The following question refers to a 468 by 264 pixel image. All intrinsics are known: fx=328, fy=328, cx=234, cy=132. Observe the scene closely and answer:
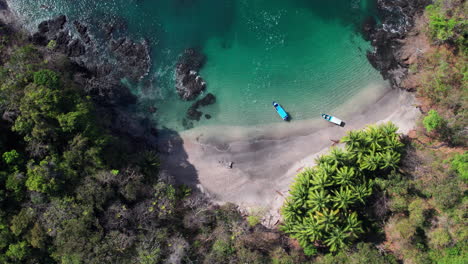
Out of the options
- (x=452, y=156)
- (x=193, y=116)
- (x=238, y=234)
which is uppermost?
(x=193, y=116)

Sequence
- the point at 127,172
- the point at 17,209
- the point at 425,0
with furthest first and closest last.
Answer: the point at 425,0, the point at 127,172, the point at 17,209

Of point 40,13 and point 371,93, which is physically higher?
point 40,13

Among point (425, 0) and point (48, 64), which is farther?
point (425, 0)

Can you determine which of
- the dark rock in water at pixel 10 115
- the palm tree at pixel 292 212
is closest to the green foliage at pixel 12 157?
the dark rock in water at pixel 10 115

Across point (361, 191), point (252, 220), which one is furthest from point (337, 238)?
point (252, 220)

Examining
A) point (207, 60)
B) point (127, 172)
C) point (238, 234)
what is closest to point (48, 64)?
point (127, 172)

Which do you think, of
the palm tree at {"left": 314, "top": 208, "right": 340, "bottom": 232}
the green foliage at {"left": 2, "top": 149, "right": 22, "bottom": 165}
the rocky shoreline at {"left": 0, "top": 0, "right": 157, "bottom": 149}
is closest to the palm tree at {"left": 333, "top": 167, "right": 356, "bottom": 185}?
the palm tree at {"left": 314, "top": 208, "right": 340, "bottom": 232}

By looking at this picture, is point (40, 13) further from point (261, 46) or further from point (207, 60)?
point (261, 46)

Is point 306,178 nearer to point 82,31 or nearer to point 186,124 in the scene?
point 186,124

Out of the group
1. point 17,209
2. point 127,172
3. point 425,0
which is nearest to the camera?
point 17,209
